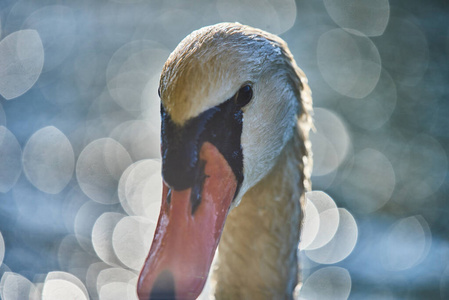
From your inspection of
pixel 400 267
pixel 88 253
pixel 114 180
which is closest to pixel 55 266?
pixel 88 253

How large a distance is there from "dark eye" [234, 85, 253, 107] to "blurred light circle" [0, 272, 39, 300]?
2.70 meters

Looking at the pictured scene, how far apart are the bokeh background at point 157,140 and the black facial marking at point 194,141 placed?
80.0 inches

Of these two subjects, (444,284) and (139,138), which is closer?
(444,284)

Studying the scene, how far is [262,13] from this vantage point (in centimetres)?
838

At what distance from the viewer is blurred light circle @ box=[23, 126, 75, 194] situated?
5500 millimetres

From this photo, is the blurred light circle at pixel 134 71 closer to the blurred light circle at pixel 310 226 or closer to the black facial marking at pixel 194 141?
the blurred light circle at pixel 310 226

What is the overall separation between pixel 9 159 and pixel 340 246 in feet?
9.80

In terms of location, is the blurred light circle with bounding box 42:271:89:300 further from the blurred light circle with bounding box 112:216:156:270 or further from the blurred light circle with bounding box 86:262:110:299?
the blurred light circle with bounding box 112:216:156:270

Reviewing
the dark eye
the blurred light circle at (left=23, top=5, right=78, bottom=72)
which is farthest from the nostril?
the blurred light circle at (left=23, top=5, right=78, bottom=72)

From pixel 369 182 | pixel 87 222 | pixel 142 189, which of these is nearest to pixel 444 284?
pixel 369 182

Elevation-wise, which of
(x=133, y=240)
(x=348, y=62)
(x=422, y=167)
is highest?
(x=133, y=240)

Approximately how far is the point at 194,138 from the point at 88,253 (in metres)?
3.07

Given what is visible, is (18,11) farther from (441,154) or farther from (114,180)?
(441,154)

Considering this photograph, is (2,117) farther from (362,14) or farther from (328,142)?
→ (362,14)
